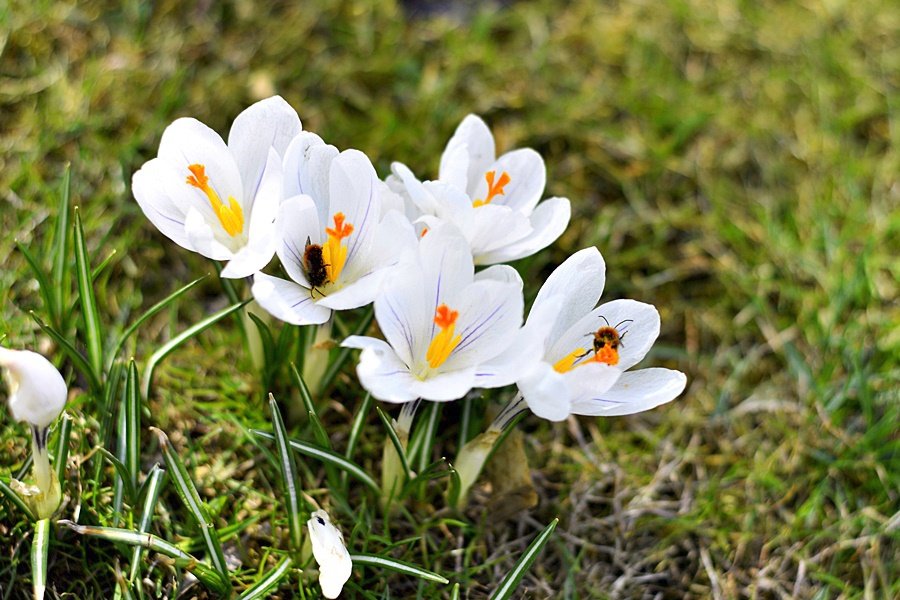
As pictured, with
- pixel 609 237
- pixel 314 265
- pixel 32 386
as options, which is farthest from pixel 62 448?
pixel 609 237

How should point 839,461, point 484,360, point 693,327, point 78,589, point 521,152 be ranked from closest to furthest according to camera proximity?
point 484,360, point 78,589, point 521,152, point 839,461, point 693,327

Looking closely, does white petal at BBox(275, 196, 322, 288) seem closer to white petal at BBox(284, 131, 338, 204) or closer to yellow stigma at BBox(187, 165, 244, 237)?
white petal at BBox(284, 131, 338, 204)

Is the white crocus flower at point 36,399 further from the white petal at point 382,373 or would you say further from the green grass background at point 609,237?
the white petal at point 382,373

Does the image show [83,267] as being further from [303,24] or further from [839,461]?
[839,461]

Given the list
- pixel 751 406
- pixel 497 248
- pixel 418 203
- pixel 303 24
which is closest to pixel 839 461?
pixel 751 406

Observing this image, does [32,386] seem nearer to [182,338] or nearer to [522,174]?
[182,338]

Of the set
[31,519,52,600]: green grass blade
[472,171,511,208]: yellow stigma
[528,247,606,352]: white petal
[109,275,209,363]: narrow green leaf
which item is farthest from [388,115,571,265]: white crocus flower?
[31,519,52,600]: green grass blade
